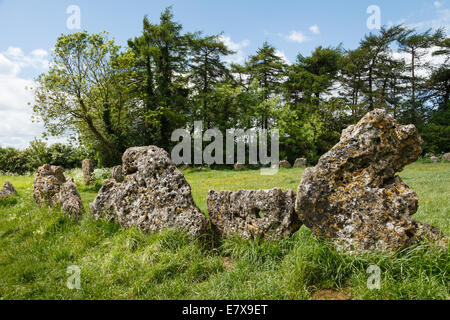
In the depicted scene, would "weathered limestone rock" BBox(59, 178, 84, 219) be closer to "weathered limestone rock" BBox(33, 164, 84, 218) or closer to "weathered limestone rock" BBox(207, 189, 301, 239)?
"weathered limestone rock" BBox(33, 164, 84, 218)

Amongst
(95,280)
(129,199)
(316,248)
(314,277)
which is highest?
(129,199)

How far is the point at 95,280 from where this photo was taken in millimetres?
3883

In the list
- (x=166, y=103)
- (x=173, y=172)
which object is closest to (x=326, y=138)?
(x=166, y=103)

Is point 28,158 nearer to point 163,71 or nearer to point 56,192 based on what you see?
point 163,71

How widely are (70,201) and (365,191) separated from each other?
6636 mm

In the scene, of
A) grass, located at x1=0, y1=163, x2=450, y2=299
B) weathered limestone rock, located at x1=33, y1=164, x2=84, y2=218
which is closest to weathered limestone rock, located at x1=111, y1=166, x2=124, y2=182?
weathered limestone rock, located at x1=33, y1=164, x2=84, y2=218

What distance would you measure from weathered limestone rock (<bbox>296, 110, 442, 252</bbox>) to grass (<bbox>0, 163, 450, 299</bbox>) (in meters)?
0.28

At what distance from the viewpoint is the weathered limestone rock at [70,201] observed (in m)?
6.34

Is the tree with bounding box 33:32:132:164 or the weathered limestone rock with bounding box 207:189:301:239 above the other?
the tree with bounding box 33:32:132:164

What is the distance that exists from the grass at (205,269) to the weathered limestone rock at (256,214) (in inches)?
7.7

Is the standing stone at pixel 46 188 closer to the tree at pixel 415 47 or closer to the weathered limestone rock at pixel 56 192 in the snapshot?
the weathered limestone rock at pixel 56 192

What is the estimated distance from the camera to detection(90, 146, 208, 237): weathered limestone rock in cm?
479

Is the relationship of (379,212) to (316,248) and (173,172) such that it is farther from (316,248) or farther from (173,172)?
(173,172)
